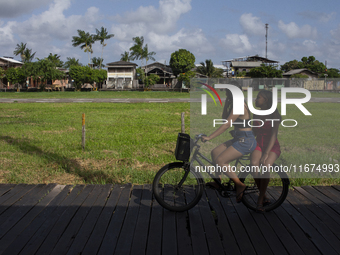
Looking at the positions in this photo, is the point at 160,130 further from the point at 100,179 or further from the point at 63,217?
the point at 63,217

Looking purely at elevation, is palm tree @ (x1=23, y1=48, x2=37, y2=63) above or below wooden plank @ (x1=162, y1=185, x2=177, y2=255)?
above

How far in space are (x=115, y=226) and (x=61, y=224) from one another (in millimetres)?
685

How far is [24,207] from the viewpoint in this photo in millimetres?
4441

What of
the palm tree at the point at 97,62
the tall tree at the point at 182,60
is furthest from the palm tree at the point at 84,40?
the tall tree at the point at 182,60

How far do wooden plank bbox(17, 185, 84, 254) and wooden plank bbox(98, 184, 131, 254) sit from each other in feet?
2.30

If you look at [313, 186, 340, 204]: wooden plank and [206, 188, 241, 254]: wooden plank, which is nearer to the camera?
[206, 188, 241, 254]: wooden plank

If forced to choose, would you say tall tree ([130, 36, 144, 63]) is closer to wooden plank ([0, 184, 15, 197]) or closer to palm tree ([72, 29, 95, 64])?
palm tree ([72, 29, 95, 64])

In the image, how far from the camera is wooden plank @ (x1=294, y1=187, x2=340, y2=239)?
3887 millimetres

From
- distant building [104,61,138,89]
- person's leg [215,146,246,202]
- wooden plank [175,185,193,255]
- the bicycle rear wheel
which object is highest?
distant building [104,61,138,89]

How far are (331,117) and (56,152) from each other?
12409 mm

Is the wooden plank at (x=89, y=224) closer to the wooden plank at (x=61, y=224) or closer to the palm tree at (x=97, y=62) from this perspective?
the wooden plank at (x=61, y=224)

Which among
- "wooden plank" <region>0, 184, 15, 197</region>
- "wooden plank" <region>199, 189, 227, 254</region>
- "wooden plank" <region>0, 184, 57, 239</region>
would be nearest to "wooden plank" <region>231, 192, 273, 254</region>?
"wooden plank" <region>199, 189, 227, 254</region>

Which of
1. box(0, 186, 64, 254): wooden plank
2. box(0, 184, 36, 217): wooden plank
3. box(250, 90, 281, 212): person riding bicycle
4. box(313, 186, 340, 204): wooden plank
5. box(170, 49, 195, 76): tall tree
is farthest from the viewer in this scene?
box(170, 49, 195, 76): tall tree

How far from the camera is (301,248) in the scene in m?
3.35
